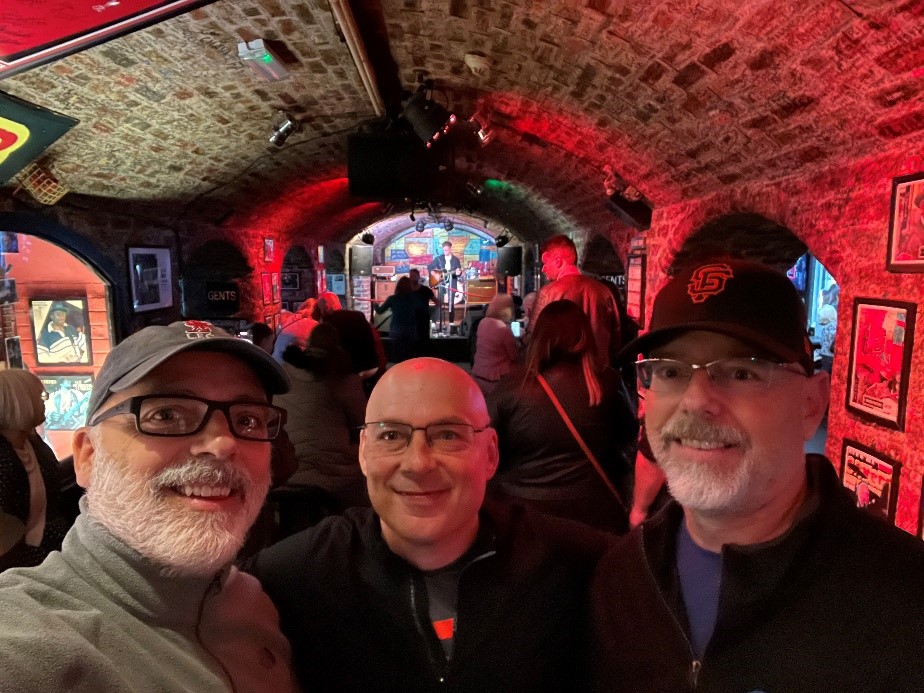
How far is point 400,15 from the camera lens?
3320mm

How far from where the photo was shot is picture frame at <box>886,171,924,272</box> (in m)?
2.40

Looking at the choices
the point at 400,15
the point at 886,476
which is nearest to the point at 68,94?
the point at 400,15

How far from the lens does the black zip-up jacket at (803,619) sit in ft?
3.27

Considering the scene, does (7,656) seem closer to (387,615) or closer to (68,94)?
(387,615)

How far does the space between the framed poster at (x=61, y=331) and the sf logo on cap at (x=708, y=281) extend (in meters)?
5.46

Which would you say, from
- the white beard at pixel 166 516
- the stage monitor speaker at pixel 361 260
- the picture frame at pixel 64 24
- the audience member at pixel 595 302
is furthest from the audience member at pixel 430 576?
the stage monitor speaker at pixel 361 260

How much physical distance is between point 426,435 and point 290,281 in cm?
1105

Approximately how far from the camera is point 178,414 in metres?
1.18

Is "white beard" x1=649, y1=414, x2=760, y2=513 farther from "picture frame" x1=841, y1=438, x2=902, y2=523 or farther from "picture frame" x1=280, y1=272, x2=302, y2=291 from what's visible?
"picture frame" x1=280, y1=272, x2=302, y2=291

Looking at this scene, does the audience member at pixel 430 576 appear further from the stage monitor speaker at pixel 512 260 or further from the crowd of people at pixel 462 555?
the stage monitor speaker at pixel 512 260

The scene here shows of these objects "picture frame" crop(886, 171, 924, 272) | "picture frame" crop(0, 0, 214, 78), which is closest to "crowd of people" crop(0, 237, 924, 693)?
"picture frame" crop(886, 171, 924, 272)

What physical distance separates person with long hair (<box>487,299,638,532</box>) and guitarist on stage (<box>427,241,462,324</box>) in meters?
14.1

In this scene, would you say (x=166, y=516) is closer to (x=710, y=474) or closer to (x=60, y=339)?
(x=710, y=474)

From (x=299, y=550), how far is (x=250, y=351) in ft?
1.86
